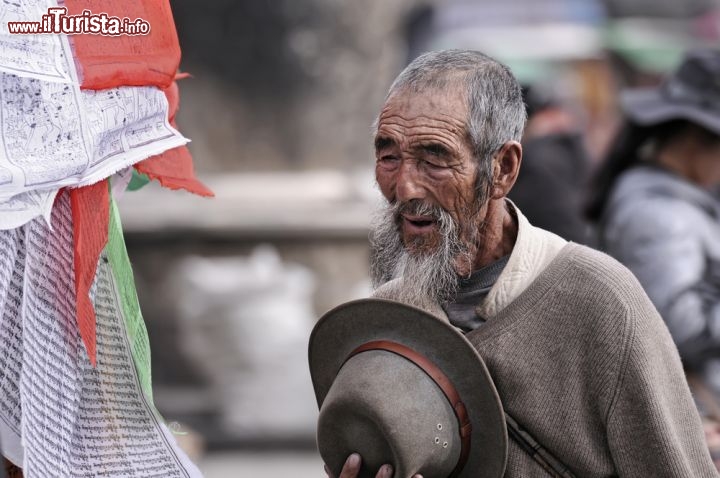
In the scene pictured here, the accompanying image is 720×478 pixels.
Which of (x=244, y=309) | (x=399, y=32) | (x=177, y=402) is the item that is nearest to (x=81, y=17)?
(x=244, y=309)

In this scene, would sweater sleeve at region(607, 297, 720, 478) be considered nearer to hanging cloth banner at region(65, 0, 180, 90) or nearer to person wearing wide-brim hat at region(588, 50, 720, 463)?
hanging cloth banner at region(65, 0, 180, 90)

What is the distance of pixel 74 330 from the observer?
2.39 metres

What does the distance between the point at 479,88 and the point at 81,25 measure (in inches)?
29.9

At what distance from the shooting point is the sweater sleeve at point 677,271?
382cm

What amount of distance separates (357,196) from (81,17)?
5.71 m

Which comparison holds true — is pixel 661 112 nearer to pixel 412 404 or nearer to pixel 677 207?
pixel 677 207

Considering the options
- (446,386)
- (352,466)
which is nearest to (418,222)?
(446,386)

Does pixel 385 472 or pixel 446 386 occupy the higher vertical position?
pixel 446 386

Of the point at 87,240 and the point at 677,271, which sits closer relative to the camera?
the point at 87,240

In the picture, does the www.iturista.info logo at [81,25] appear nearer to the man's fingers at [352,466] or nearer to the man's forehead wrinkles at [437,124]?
the man's forehead wrinkles at [437,124]

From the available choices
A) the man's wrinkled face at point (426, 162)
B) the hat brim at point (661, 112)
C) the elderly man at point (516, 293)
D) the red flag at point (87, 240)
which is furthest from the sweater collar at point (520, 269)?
the hat brim at point (661, 112)

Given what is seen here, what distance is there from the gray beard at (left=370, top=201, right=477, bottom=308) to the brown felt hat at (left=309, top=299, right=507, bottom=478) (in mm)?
153

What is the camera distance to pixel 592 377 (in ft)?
7.73

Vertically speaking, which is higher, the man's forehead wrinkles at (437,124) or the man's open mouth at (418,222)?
the man's forehead wrinkles at (437,124)
